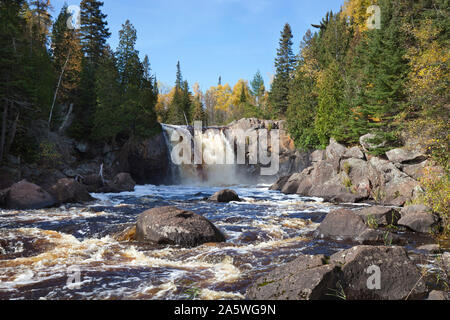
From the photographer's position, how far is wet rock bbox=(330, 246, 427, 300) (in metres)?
4.80

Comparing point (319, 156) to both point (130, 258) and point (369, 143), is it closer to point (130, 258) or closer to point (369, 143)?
point (369, 143)

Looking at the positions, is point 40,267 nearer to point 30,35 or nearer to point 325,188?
point 325,188

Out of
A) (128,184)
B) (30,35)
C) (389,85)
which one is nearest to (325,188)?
(389,85)

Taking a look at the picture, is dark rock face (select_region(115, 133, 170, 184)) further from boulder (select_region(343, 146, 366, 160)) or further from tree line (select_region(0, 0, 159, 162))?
boulder (select_region(343, 146, 366, 160))

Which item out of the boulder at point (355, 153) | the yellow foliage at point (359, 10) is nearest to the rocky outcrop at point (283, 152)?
the boulder at point (355, 153)

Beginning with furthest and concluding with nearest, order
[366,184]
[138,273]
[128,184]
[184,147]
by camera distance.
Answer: [184,147] < [128,184] < [366,184] < [138,273]

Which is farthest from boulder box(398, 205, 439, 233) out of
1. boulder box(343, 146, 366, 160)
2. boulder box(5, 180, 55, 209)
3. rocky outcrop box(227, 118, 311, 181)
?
rocky outcrop box(227, 118, 311, 181)

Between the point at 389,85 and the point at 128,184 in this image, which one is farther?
the point at 128,184

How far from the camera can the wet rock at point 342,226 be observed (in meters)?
9.18

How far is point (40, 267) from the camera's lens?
6.56 m

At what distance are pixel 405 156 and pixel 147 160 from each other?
1055 inches

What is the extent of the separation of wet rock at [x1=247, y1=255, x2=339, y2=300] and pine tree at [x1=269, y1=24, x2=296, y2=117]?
38.9 meters

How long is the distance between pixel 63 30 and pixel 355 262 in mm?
38587

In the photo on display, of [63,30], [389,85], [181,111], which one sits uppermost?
[63,30]
